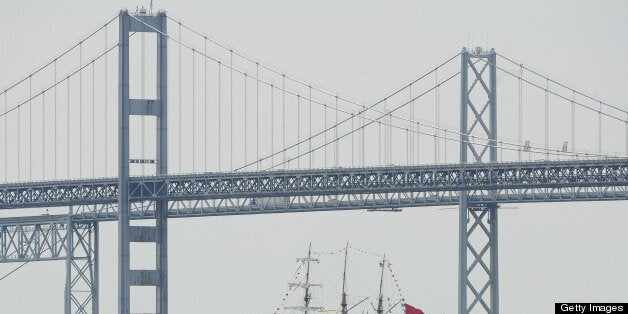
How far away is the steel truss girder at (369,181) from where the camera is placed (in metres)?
179

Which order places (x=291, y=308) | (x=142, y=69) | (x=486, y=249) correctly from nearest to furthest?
(x=291, y=308)
(x=142, y=69)
(x=486, y=249)

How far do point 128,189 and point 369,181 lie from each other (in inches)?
554

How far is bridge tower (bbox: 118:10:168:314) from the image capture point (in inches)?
7057

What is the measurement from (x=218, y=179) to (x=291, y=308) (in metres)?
11.7

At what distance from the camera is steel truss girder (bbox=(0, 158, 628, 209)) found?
179 metres

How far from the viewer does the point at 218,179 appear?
179 m

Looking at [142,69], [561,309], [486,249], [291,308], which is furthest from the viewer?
[486,249]

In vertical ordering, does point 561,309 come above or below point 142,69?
below

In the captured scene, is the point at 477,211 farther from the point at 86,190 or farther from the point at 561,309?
the point at 561,309

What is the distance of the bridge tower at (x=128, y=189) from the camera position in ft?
588

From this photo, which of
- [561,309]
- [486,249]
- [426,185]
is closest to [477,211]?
[486,249]

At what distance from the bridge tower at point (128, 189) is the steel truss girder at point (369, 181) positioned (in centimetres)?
124

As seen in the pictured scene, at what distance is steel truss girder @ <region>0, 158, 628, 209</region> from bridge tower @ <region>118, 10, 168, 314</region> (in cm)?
124

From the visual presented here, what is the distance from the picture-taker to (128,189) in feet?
589
